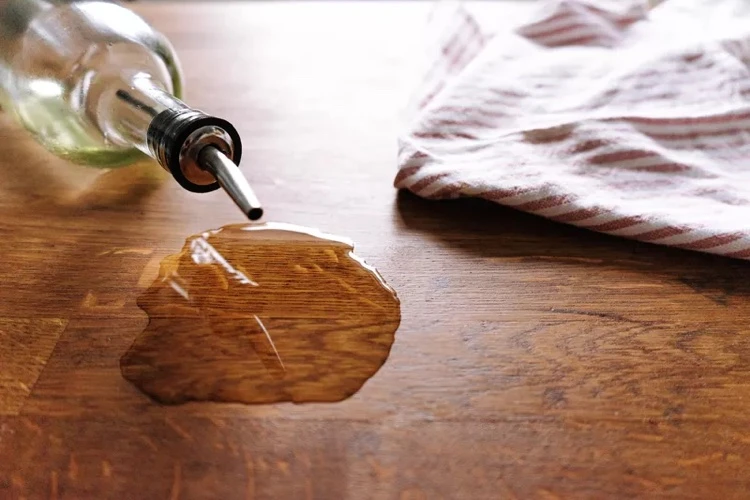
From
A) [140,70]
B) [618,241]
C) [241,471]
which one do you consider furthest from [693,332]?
[140,70]

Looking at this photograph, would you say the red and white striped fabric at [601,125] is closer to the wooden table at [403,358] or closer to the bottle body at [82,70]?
the wooden table at [403,358]

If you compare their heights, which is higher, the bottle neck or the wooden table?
the bottle neck

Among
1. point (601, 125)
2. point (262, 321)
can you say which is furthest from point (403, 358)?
point (601, 125)

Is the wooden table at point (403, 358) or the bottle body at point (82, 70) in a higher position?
the bottle body at point (82, 70)

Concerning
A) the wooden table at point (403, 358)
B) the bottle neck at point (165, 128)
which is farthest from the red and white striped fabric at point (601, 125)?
the bottle neck at point (165, 128)

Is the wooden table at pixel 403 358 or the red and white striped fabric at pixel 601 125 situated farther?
the red and white striped fabric at pixel 601 125

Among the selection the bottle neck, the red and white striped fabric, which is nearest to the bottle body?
the bottle neck

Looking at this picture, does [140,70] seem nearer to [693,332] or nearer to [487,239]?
[487,239]

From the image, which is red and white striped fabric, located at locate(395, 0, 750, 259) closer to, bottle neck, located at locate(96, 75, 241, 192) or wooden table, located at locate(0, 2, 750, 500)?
wooden table, located at locate(0, 2, 750, 500)
